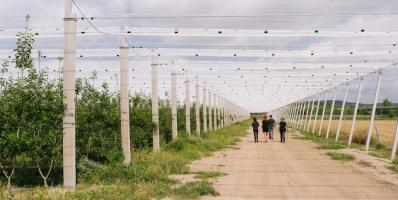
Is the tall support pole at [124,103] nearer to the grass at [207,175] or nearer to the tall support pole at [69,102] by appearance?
the grass at [207,175]

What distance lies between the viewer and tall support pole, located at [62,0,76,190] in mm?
11055

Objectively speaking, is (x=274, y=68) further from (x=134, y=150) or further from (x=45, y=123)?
(x=45, y=123)

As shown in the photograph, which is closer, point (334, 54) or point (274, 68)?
point (334, 54)

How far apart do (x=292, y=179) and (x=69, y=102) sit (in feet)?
19.5

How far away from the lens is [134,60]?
22.2 metres

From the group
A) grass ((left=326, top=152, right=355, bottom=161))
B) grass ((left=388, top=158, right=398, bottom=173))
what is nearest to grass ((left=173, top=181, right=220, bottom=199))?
grass ((left=388, top=158, right=398, bottom=173))

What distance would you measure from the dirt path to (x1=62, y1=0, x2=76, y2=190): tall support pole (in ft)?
10.2

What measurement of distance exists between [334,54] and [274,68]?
5.13 metres

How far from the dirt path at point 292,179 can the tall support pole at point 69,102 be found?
10.2 feet

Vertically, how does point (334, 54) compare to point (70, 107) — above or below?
above

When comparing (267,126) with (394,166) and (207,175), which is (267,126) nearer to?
(394,166)

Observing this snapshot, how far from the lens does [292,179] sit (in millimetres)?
13711

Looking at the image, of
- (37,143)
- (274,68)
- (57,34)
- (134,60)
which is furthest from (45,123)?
(274,68)

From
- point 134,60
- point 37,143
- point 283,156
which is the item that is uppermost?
point 134,60
